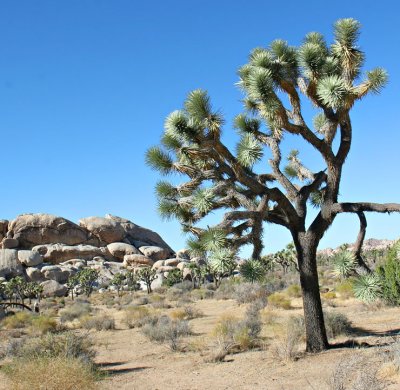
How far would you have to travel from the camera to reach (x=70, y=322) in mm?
21188

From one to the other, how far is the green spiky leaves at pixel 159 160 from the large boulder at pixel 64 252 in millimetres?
A: 46671

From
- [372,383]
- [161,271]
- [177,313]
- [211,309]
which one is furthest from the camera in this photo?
[161,271]

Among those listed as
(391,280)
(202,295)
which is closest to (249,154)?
(391,280)

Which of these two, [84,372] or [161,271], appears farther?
[161,271]

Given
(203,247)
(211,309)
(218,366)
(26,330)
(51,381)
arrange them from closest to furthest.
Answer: (51,381) < (203,247) < (218,366) < (26,330) < (211,309)

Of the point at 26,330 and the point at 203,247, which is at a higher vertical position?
the point at 203,247

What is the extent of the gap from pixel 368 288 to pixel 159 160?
495 cm

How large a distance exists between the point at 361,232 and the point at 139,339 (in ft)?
27.3

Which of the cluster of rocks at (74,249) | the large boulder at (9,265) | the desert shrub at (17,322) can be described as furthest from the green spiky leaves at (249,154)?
the large boulder at (9,265)

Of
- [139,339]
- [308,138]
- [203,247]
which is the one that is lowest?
[139,339]

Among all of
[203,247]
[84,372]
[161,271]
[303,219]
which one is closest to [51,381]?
[84,372]

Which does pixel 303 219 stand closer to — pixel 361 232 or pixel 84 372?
pixel 361 232

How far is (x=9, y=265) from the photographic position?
48406 mm

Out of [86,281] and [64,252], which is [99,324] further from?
[64,252]
